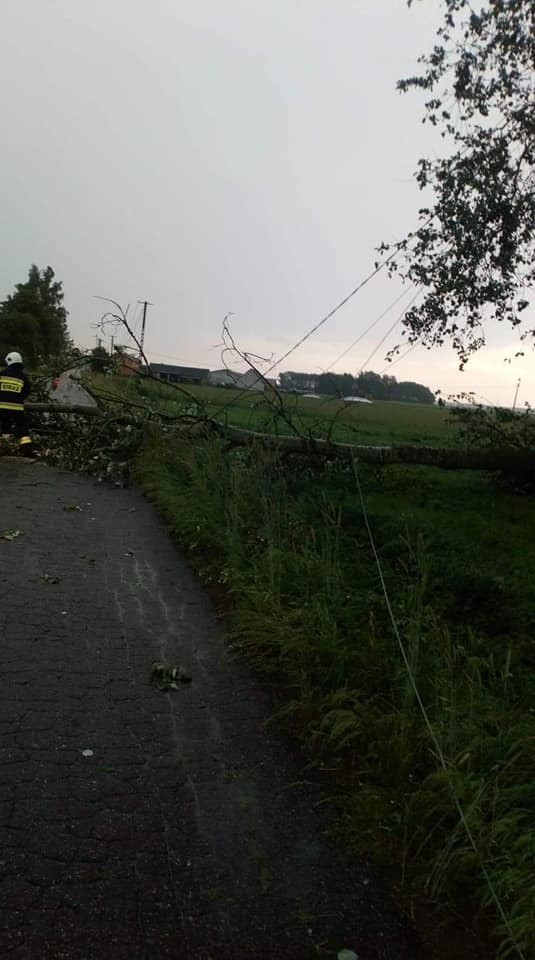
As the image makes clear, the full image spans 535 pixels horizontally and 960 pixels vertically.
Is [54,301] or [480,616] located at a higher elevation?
[54,301]

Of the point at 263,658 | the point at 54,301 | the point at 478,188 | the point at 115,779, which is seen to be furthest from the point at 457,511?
the point at 54,301

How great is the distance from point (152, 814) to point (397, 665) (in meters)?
1.80

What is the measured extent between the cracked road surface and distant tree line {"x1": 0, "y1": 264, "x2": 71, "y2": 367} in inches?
2029

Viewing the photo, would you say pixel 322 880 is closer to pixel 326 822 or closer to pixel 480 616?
pixel 326 822

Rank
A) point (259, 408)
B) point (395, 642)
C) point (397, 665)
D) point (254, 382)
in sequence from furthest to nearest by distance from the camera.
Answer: point (259, 408), point (254, 382), point (395, 642), point (397, 665)

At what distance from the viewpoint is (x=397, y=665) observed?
4.10 metres

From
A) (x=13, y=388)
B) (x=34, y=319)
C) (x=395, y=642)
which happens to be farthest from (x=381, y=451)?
(x=34, y=319)

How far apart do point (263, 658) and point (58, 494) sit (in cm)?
596

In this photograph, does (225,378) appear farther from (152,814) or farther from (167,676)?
(152,814)

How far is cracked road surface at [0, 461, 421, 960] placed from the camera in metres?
2.26

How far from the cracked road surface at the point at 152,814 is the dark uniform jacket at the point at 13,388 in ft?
24.7

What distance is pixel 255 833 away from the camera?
279cm

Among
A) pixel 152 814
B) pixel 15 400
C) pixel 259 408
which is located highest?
pixel 259 408

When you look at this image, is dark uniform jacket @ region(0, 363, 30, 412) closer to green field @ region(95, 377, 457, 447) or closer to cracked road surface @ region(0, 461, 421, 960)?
green field @ region(95, 377, 457, 447)
